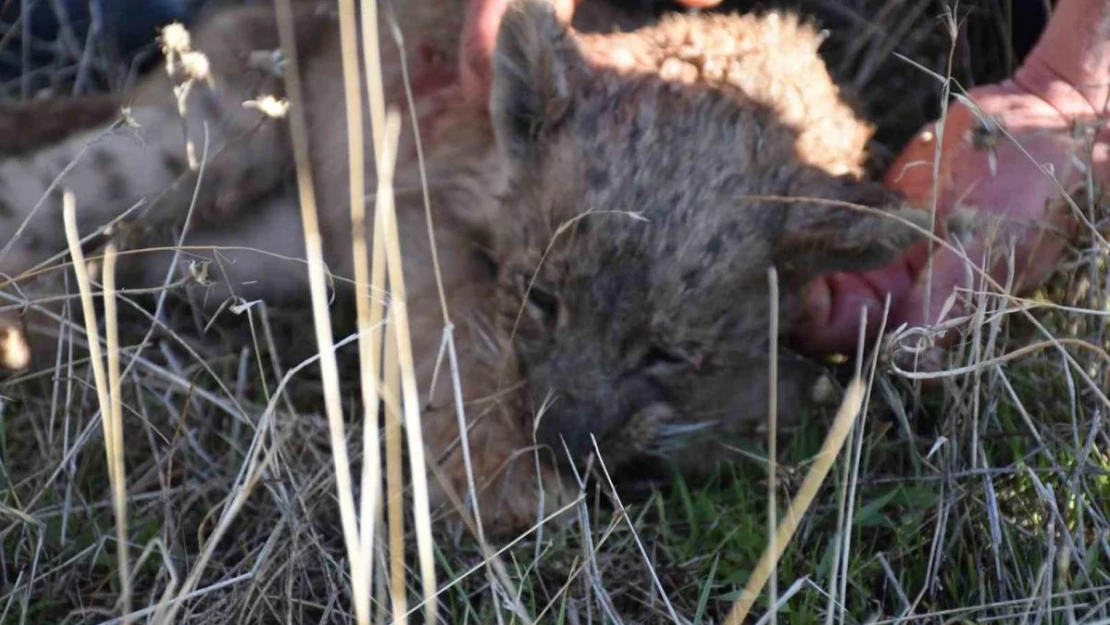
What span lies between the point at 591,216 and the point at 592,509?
2.23 feet

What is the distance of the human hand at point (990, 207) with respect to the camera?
2.98 metres

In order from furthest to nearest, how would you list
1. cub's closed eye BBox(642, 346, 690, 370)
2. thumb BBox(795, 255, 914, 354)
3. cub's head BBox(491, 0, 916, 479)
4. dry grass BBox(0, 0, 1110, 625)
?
thumb BBox(795, 255, 914, 354) → cub's closed eye BBox(642, 346, 690, 370) → cub's head BBox(491, 0, 916, 479) → dry grass BBox(0, 0, 1110, 625)

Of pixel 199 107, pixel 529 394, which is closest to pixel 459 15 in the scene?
pixel 199 107

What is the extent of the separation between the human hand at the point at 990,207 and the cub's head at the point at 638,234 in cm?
22

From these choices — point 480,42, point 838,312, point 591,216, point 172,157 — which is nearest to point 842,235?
point 838,312

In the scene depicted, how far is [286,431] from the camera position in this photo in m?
2.60

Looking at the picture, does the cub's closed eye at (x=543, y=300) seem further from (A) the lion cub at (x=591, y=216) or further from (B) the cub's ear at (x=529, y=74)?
(B) the cub's ear at (x=529, y=74)

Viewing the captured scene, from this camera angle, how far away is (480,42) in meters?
3.23

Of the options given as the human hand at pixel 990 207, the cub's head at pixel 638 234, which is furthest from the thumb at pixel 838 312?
the cub's head at pixel 638 234

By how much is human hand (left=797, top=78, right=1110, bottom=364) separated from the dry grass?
9 centimetres

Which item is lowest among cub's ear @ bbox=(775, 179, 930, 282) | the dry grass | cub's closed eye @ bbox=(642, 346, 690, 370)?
the dry grass

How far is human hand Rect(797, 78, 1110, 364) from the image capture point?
298 centimetres

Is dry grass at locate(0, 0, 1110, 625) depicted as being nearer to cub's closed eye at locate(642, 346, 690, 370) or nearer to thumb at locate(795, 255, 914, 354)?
thumb at locate(795, 255, 914, 354)

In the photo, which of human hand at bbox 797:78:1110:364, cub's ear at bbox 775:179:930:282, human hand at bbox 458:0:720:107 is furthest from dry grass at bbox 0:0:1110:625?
human hand at bbox 458:0:720:107
